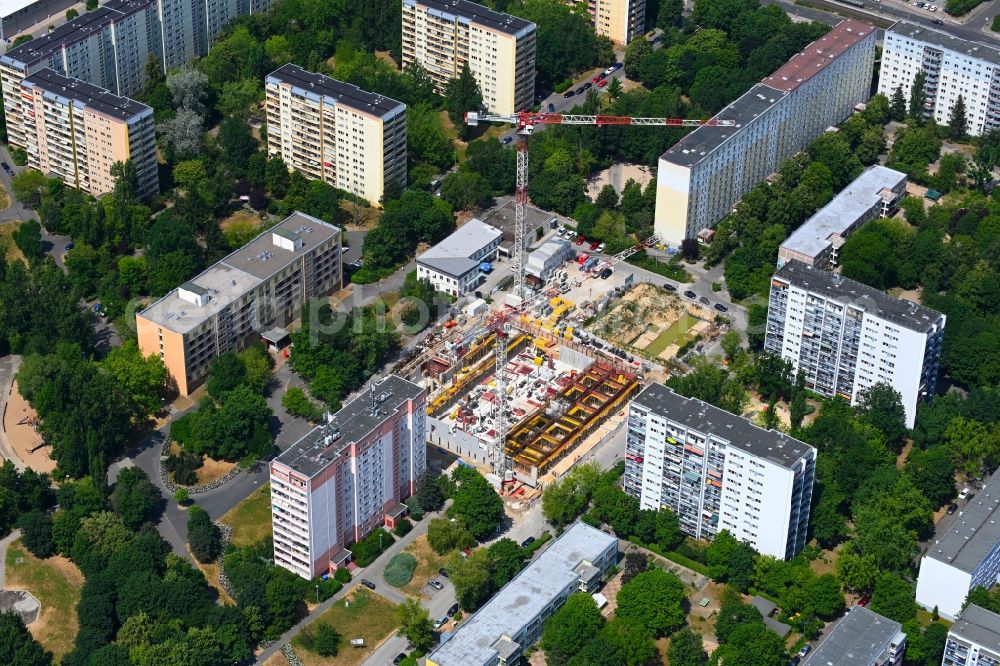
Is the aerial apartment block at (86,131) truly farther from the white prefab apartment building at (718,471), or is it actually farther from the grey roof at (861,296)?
the grey roof at (861,296)

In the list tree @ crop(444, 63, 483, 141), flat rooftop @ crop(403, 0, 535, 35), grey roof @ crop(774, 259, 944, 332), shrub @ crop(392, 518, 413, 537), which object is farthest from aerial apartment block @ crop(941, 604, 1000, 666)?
flat rooftop @ crop(403, 0, 535, 35)

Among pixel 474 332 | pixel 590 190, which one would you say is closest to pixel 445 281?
pixel 474 332

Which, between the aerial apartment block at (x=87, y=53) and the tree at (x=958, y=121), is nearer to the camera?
the aerial apartment block at (x=87, y=53)

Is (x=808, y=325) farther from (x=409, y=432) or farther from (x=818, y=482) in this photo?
(x=409, y=432)

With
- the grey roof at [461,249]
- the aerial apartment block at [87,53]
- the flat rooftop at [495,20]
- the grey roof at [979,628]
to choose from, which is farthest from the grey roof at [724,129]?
the aerial apartment block at [87,53]

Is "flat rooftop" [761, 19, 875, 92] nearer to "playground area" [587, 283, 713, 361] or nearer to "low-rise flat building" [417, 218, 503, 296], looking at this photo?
"playground area" [587, 283, 713, 361]
